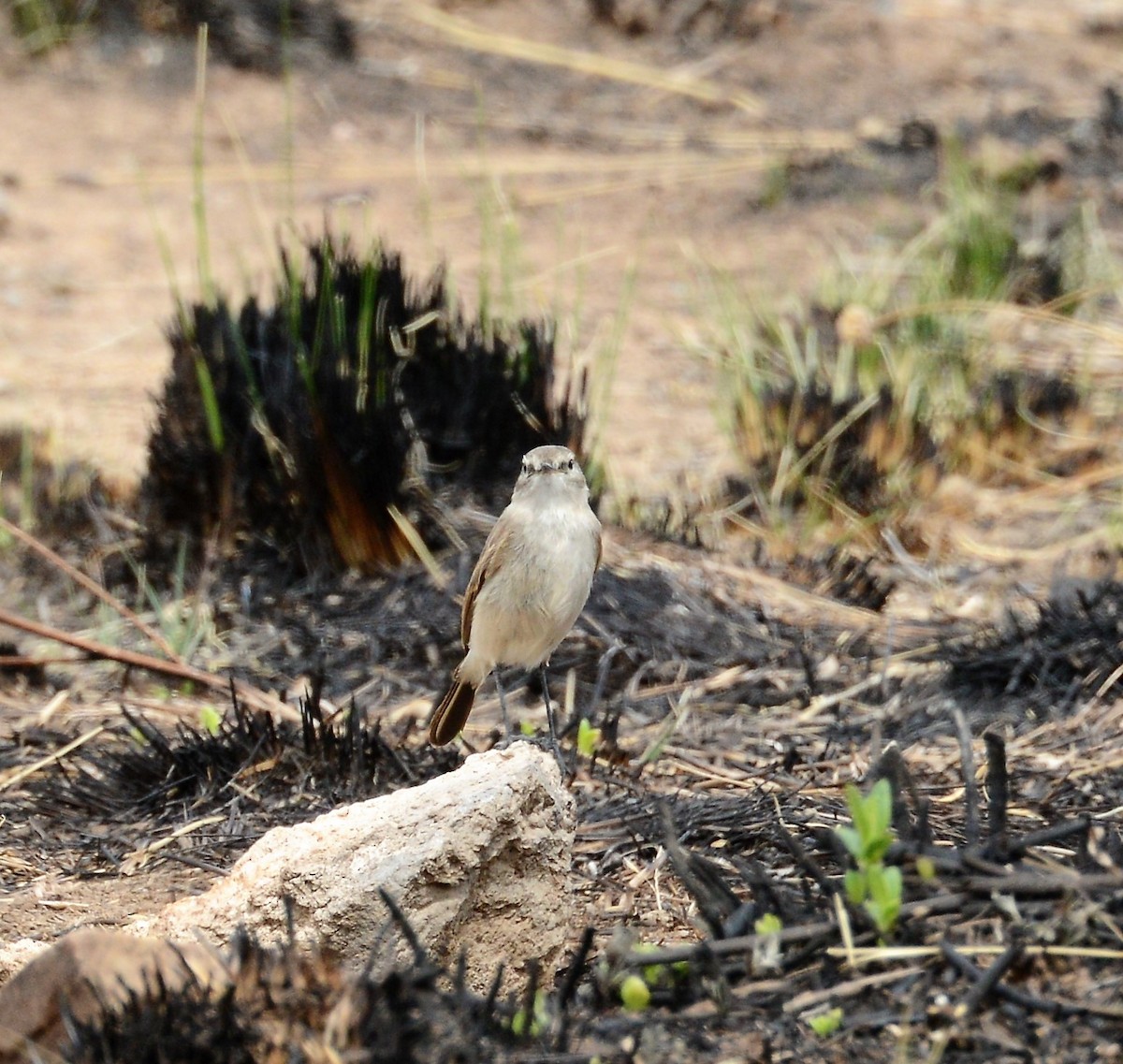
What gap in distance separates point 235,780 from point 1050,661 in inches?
87.9

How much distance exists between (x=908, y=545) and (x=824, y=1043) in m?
3.82

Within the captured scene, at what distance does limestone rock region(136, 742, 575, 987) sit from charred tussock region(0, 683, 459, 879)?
783 millimetres

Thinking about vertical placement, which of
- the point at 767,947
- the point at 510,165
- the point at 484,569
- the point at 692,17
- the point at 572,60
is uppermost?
the point at 692,17

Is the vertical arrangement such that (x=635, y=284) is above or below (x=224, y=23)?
below

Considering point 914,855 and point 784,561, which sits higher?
point 914,855

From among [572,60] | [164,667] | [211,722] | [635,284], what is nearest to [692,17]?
[572,60]

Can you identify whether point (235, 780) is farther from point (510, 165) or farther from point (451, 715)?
point (510, 165)

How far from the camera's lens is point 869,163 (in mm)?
10523

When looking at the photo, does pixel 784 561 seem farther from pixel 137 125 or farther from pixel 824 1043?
pixel 137 125

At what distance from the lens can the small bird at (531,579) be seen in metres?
4.24

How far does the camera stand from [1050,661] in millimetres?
4746

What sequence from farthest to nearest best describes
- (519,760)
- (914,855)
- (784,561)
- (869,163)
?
(869,163) → (784,561) → (519,760) → (914,855)

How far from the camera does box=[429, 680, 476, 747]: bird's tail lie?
14.2 feet

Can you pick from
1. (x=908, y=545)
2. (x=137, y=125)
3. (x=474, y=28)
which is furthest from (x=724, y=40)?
(x=908, y=545)
